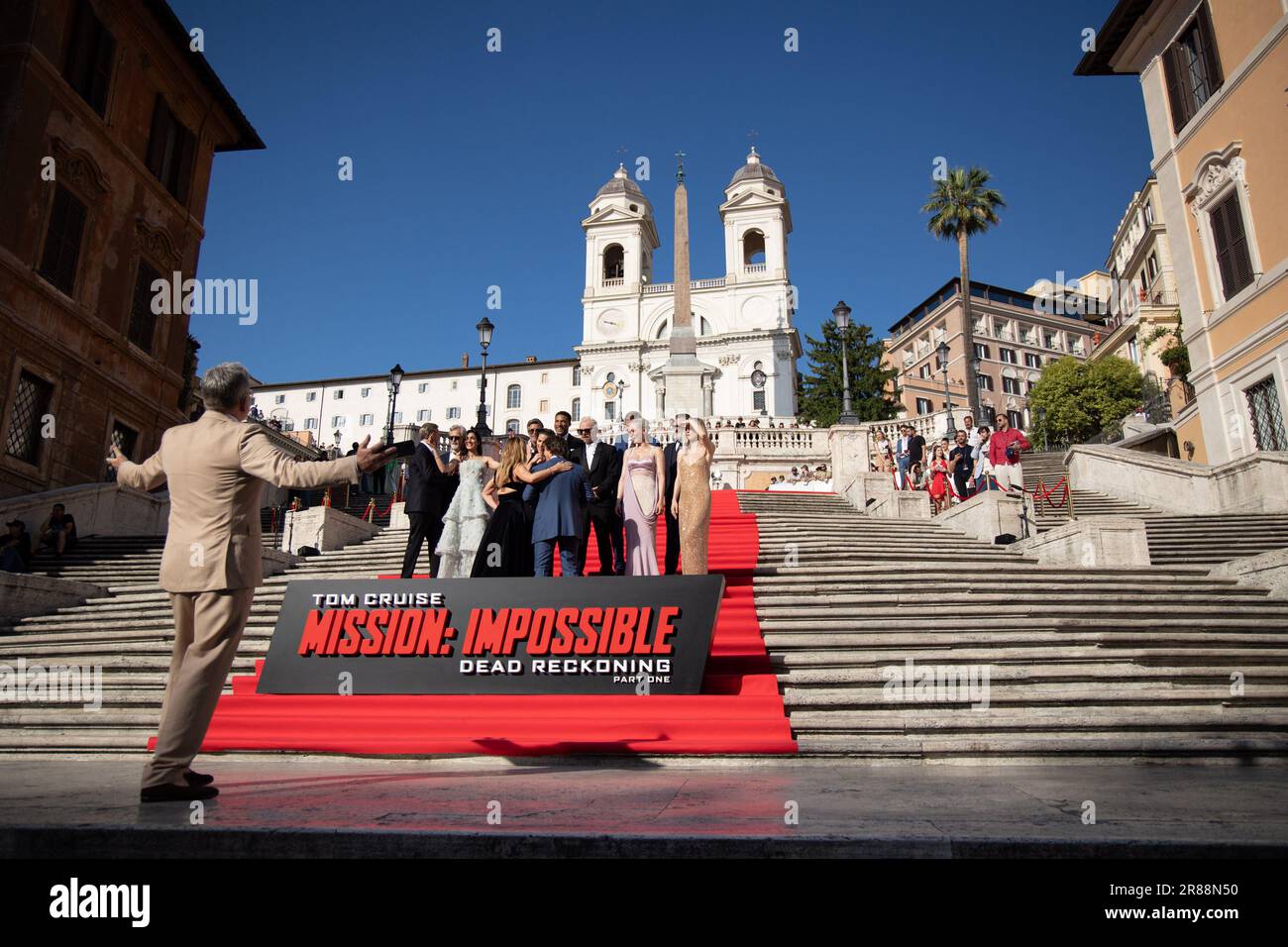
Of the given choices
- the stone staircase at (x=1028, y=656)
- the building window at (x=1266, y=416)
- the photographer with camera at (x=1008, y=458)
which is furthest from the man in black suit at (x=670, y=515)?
the building window at (x=1266, y=416)

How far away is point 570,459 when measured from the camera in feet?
28.6

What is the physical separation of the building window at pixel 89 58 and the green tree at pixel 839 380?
45.6 meters

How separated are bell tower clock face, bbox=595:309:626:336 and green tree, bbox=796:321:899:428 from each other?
17220 millimetres

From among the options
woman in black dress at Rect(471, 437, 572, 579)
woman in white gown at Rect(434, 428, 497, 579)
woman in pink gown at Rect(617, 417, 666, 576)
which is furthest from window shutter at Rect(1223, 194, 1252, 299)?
woman in white gown at Rect(434, 428, 497, 579)

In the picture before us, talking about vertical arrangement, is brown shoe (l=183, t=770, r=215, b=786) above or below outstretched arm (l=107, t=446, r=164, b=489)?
below

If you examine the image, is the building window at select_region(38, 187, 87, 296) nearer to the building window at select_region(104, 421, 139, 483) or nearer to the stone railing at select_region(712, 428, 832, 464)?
the building window at select_region(104, 421, 139, 483)

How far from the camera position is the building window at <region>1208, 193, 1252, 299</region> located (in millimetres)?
19719

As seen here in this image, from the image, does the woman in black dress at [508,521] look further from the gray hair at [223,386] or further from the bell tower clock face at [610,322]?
the bell tower clock face at [610,322]

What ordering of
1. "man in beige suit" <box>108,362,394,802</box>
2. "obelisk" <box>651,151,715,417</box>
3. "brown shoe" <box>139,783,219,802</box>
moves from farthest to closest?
"obelisk" <box>651,151,715,417</box>
"man in beige suit" <box>108,362,394,802</box>
"brown shoe" <box>139,783,219,802</box>

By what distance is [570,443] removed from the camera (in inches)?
Answer: 349

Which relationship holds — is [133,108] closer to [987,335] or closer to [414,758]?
[414,758]

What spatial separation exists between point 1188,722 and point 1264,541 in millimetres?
10211

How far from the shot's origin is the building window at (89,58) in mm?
20109
